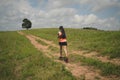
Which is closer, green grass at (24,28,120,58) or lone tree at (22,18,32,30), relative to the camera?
green grass at (24,28,120,58)

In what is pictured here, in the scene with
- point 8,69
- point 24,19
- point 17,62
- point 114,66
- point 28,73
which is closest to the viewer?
point 114,66

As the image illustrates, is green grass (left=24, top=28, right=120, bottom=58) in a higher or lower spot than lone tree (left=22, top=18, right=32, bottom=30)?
lower

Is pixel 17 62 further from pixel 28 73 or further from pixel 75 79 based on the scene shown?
pixel 75 79

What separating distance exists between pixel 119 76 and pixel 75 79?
8.31 feet

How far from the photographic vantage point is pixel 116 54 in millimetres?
14773

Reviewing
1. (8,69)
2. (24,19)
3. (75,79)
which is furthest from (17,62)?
(24,19)

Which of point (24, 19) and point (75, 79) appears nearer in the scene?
point (75, 79)

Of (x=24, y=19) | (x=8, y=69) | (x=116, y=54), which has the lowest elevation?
(x=8, y=69)

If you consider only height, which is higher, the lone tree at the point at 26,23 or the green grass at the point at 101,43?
the lone tree at the point at 26,23

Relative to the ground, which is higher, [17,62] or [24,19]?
[24,19]

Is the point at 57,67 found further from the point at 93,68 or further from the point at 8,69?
the point at 8,69

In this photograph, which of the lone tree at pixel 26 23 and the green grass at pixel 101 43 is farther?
the lone tree at pixel 26 23

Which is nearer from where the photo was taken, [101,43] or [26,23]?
[101,43]

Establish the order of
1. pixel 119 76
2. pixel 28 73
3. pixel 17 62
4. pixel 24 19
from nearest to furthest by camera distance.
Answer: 1. pixel 119 76
2. pixel 28 73
3. pixel 17 62
4. pixel 24 19
